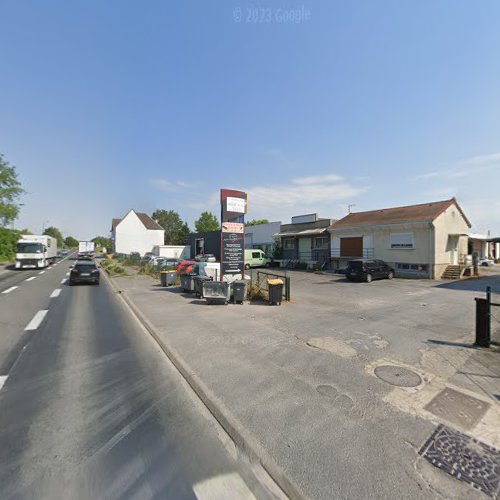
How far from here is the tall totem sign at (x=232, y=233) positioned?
12609 millimetres

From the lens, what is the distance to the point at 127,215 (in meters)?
55.4

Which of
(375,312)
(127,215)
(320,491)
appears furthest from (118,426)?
(127,215)

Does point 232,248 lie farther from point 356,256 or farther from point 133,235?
point 133,235

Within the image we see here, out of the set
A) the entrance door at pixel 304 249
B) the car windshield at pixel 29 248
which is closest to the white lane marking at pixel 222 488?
the entrance door at pixel 304 249

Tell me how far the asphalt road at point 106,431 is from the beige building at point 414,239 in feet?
70.6

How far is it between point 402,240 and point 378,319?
15482 mm

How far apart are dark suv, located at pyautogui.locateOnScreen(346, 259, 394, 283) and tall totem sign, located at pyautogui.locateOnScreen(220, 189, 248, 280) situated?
34.4ft

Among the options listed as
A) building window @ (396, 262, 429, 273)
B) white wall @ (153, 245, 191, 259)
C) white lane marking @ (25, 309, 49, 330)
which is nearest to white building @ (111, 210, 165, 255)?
white wall @ (153, 245, 191, 259)

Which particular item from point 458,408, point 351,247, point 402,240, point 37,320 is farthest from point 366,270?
point 37,320

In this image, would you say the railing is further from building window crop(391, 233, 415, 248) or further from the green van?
the green van

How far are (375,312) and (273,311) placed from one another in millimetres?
3981

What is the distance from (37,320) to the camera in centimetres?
874

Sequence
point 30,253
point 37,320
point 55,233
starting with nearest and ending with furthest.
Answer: point 37,320 < point 30,253 < point 55,233

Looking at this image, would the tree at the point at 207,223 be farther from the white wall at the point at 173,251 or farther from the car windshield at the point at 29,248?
the car windshield at the point at 29,248
